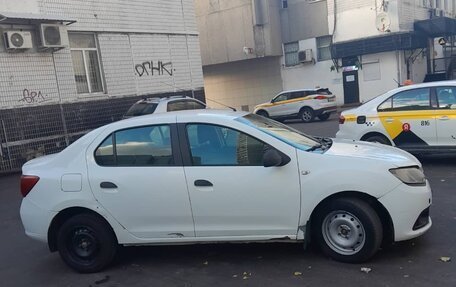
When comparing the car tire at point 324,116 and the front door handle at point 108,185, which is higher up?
the front door handle at point 108,185

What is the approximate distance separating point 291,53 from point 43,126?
17.5 metres

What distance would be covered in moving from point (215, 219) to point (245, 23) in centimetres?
2338

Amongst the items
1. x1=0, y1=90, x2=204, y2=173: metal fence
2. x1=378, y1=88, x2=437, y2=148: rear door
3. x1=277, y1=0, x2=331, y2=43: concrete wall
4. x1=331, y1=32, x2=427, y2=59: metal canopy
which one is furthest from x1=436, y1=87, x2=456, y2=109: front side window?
x1=277, y1=0, x2=331, y2=43: concrete wall

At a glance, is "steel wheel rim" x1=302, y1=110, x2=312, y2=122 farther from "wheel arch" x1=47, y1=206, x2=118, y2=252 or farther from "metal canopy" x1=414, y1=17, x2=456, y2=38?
"wheel arch" x1=47, y1=206, x2=118, y2=252

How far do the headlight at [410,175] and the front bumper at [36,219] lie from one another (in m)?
3.41

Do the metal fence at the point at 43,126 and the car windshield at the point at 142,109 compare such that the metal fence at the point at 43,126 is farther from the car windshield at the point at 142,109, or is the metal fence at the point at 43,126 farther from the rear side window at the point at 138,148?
the rear side window at the point at 138,148

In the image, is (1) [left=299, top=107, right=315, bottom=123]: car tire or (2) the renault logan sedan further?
(1) [left=299, top=107, right=315, bottom=123]: car tire

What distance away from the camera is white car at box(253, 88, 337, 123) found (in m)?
19.4

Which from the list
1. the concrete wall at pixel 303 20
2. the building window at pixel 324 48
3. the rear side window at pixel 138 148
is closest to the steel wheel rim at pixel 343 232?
the rear side window at pixel 138 148

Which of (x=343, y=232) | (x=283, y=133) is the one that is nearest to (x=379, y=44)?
(x=283, y=133)

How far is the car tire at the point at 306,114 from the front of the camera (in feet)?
63.8

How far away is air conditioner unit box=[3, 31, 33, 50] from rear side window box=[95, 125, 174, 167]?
28.2ft

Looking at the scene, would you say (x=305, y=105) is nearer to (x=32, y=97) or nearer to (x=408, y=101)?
(x=32, y=97)

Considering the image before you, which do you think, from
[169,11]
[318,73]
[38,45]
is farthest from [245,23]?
[38,45]
